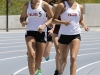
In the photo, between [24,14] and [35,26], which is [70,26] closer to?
[35,26]

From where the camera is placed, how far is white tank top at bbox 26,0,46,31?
788 centimetres

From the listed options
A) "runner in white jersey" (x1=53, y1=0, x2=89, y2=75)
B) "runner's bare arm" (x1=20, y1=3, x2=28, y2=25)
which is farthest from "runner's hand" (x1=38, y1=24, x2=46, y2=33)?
"runner's bare arm" (x1=20, y1=3, x2=28, y2=25)

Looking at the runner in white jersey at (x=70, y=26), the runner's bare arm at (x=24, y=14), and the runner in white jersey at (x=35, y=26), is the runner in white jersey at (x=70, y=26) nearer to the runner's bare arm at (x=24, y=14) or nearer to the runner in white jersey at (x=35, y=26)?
the runner in white jersey at (x=35, y=26)

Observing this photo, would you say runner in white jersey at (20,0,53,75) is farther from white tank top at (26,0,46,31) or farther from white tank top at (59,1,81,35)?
white tank top at (59,1,81,35)

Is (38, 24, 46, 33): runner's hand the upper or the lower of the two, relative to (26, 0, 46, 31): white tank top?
lower

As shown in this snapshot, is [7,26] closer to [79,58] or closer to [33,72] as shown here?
[79,58]

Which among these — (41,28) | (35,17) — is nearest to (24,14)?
(35,17)

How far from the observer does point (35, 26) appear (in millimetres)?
7969

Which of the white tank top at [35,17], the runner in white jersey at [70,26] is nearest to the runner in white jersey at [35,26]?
the white tank top at [35,17]

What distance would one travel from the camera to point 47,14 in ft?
26.5

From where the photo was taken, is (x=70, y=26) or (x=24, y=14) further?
(x=24, y=14)

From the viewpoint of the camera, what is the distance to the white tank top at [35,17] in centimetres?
788

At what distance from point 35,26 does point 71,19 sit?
2.32 ft

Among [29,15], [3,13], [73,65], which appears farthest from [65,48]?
[3,13]
